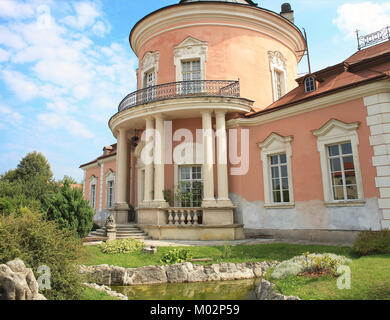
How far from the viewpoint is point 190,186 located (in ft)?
48.4

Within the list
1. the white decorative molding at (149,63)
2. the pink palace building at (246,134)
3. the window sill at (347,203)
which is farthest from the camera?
the white decorative molding at (149,63)

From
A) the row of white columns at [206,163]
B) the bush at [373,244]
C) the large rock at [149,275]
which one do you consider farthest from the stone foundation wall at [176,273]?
the row of white columns at [206,163]

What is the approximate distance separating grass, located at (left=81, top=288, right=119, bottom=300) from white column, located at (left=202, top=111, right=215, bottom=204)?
7.14 m

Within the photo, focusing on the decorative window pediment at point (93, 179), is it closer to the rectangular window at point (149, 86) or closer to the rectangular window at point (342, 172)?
the rectangular window at point (149, 86)

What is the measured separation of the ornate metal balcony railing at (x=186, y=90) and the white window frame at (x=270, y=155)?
297cm

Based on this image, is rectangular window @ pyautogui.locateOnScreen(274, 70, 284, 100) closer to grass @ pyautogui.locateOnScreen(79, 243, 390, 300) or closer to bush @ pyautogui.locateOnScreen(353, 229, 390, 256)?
grass @ pyautogui.locateOnScreen(79, 243, 390, 300)

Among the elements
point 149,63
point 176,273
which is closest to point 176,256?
A: point 176,273

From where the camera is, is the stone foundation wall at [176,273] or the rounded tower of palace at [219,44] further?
the rounded tower of palace at [219,44]

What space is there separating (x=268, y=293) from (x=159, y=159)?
893 cm

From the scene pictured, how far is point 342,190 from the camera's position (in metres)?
10.8

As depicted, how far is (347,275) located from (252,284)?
2.69m

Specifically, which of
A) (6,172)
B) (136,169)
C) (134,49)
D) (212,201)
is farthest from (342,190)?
(6,172)

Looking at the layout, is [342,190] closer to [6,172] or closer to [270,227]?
[270,227]

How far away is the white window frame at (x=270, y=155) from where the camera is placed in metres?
12.4
